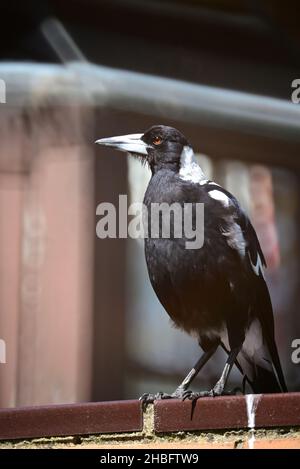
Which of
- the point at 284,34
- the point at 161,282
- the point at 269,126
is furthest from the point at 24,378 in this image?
the point at 284,34

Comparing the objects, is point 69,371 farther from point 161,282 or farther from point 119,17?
point 119,17

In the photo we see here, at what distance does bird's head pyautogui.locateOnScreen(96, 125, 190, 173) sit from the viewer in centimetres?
325

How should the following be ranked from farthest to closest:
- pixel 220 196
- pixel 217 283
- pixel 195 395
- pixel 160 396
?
1. pixel 220 196
2. pixel 217 283
3. pixel 160 396
4. pixel 195 395

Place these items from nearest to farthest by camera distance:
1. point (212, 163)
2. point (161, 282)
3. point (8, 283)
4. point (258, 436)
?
point (258, 436) < point (161, 282) < point (212, 163) < point (8, 283)

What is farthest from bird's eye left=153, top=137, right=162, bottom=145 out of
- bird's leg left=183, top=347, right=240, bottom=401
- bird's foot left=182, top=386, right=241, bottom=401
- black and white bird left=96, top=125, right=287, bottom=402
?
bird's foot left=182, top=386, right=241, bottom=401

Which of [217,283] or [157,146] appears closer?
[217,283]

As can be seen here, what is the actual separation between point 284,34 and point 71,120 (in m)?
0.84

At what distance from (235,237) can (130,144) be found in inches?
21.1

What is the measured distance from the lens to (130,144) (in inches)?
131

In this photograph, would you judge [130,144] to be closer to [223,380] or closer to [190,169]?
[190,169]

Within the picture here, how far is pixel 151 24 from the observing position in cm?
358

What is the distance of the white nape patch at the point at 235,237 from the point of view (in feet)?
9.98

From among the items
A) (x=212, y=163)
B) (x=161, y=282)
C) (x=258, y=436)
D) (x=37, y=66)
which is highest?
(x=37, y=66)

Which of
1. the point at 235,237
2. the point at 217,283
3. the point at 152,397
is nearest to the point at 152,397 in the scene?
the point at 152,397
